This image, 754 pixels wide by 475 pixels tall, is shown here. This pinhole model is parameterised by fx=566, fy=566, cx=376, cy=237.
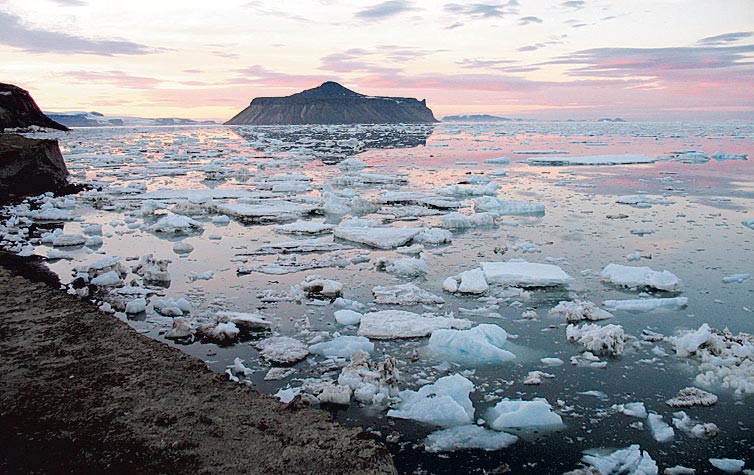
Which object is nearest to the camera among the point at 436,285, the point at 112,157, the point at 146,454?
the point at 146,454

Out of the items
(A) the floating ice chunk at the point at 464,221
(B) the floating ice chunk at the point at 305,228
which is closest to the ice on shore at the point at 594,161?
(A) the floating ice chunk at the point at 464,221

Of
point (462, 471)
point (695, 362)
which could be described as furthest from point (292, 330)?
point (695, 362)

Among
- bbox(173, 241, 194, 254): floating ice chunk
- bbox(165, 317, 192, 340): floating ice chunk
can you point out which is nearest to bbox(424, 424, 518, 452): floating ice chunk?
bbox(165, 317, 192, 340): floating ice chunk

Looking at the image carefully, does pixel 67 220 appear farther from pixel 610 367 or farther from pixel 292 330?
pixel 610 367

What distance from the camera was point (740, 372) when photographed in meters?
3.64

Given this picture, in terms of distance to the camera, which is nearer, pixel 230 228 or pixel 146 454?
pixel 146 454

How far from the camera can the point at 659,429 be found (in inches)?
121

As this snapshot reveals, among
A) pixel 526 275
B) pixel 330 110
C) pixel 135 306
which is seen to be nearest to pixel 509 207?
pixel 526 275

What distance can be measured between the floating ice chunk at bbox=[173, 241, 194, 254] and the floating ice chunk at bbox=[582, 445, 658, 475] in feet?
18.2

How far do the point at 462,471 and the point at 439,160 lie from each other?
1891cm

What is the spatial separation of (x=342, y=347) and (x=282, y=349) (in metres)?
0.43

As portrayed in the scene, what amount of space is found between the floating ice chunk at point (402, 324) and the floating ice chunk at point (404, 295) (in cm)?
36

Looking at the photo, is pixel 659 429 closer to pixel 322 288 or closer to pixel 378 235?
pixel 322 288

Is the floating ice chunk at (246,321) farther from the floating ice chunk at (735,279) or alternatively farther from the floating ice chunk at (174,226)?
the floating ice chunk at (735,279)
